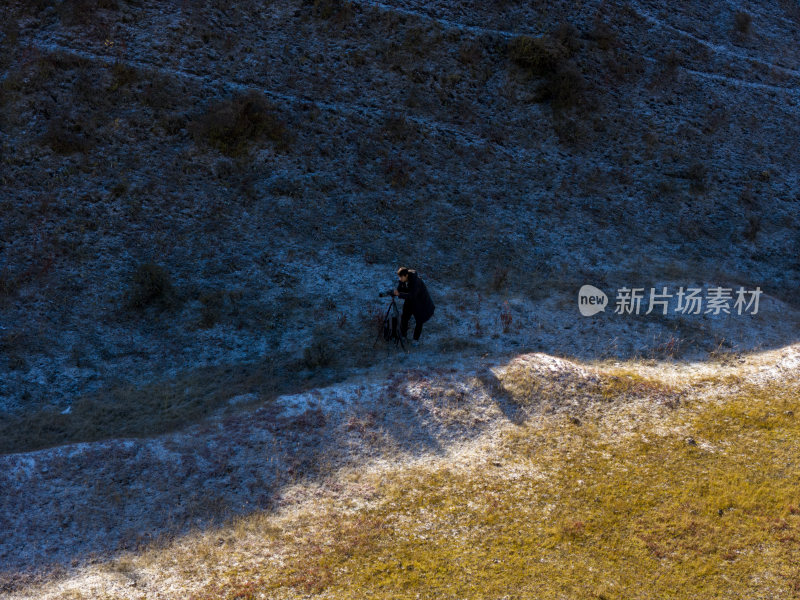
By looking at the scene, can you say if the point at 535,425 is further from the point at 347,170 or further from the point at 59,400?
the point at 347,170

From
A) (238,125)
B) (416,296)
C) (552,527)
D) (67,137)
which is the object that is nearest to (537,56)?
(238,125)

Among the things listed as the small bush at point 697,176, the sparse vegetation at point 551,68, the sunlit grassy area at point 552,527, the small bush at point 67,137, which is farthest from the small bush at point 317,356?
the small bush at point 697,176

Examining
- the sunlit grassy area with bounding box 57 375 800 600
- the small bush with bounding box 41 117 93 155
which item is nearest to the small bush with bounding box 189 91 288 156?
the small bush with bounding box 41 117 93 155

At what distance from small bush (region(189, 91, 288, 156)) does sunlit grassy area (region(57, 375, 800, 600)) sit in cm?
1621

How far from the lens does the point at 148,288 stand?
65.2ft

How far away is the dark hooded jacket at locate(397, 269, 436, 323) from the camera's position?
1781 centimetres

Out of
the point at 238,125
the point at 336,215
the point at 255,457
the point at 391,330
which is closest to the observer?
the point at 255,457

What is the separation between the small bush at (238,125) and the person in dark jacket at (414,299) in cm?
1113

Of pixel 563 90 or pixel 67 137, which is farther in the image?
pixel 563 90

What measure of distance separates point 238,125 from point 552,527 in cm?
2005

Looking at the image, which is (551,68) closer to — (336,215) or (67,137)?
(336,215)

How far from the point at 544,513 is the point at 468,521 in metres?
1.52

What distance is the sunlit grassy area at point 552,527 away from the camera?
10.9m

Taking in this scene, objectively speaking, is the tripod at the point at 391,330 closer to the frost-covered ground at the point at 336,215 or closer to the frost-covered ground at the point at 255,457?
the frost-covered ground at the point at 336,215
